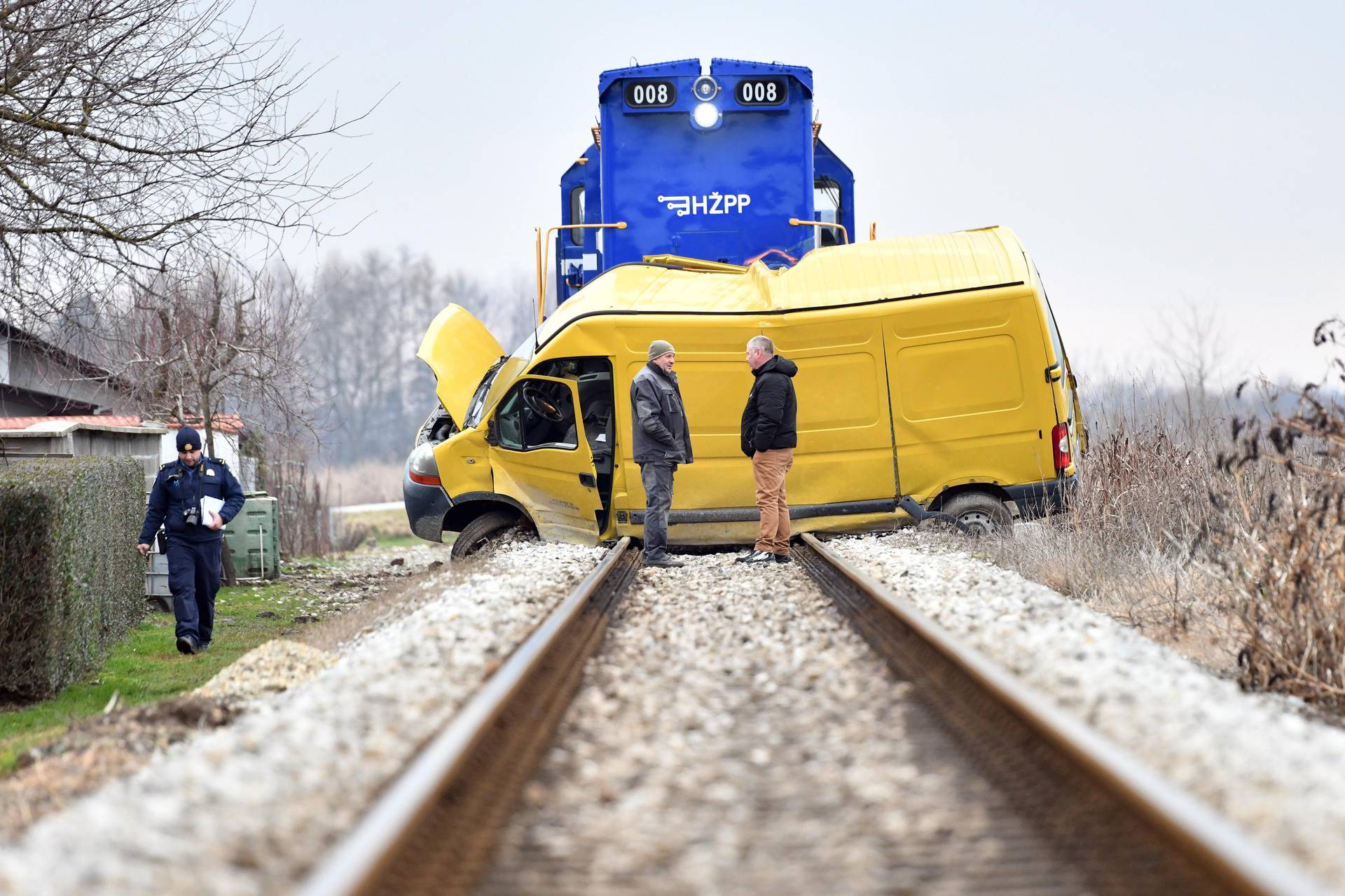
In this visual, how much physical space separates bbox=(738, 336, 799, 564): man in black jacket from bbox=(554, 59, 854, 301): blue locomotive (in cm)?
330

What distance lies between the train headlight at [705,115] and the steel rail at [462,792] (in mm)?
8765

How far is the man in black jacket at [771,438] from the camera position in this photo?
10.4m

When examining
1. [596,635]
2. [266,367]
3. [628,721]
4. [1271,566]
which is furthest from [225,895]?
[266,367]

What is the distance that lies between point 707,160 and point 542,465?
4.04 m

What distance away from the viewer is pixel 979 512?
11500 millimetres

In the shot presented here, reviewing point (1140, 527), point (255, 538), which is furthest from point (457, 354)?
point (255, 538)

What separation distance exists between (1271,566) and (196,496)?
26.5ft

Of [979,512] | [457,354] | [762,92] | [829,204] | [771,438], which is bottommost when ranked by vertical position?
[979,512]

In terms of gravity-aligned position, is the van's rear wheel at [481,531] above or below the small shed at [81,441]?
below

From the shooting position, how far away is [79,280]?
36.9ft

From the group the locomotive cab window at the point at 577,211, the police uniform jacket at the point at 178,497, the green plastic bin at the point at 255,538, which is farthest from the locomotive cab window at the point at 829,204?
the green plastic bin at the point at 255,538

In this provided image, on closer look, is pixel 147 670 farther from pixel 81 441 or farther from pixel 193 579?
pixel 81 441

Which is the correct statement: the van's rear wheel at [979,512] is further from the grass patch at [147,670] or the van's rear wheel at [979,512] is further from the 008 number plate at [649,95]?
the grass patch at [147,670]

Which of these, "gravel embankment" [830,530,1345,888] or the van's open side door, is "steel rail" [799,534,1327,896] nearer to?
"gravel embankment" [830,530,1345,888]
